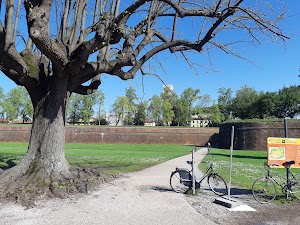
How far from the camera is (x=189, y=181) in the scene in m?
7.77

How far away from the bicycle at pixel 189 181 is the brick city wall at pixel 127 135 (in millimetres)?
37790

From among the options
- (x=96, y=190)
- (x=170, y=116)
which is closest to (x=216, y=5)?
(x=96, y=190)

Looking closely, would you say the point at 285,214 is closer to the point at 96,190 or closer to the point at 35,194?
the point at 96,190

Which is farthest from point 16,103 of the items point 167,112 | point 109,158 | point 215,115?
point 109,158

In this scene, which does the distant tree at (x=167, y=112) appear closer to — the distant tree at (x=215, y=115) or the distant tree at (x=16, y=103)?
the distant tree at (x=215, y=115)

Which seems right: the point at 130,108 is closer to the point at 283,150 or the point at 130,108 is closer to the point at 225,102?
the point at 225,102

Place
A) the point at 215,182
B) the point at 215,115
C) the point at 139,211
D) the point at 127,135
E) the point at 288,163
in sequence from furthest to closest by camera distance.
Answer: the point at 215,115 → the point at 127,135 → the point at 215,182 → the point at 288,163 → the point at 139,211

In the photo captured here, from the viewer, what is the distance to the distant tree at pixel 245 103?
70.8 metres

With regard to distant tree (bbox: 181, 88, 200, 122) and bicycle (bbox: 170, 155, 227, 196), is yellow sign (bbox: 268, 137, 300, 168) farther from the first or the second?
distant tree (bbox: 181, 88, 200, 122)

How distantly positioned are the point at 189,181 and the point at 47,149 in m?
3.96

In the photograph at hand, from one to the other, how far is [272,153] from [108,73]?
486cm

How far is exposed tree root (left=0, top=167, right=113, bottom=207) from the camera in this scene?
6.76 metres

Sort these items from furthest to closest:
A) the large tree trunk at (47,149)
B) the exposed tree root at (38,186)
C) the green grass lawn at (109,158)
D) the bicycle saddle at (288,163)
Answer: the green grass lawn at (109,158), the large tree trunk at (47,149), the bicycle saddle at (288,163), the exposed tree root at (38,186)

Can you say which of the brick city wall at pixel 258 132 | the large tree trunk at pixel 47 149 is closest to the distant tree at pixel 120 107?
the brick city wall at pixel 258 132
